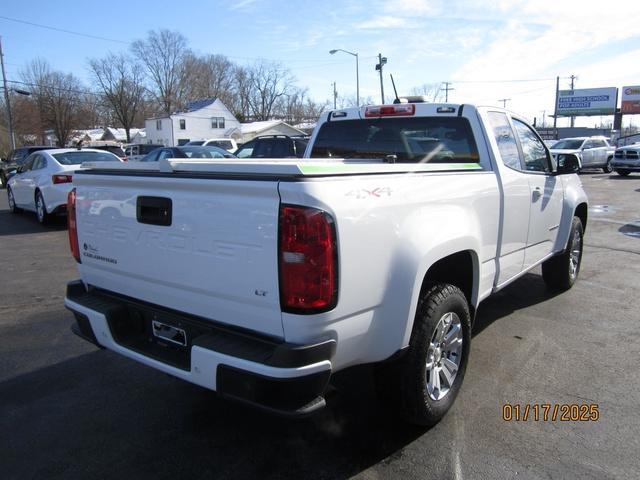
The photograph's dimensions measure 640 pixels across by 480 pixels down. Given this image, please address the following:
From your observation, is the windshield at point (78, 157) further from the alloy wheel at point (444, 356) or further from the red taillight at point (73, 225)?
the alloy wheel at point (444, 356)

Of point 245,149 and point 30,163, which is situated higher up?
point 245,149

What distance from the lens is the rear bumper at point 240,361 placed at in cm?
221

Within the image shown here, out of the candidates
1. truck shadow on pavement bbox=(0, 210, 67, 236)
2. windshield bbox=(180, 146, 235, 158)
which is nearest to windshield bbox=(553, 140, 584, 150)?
windshield bbox=(180, 146, 235, 158)

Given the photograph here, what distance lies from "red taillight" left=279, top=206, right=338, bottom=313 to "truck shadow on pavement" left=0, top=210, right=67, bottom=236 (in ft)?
32.4

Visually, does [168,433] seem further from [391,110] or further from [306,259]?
[391,110]

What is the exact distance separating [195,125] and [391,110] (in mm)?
66419

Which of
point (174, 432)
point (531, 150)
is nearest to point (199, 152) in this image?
point (531, 150)

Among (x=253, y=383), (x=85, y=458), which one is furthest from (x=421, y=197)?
(x=85, y=458)

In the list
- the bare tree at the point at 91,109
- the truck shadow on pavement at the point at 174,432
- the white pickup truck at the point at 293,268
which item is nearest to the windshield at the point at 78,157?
the truck shadow on pavement at the point at 174,432

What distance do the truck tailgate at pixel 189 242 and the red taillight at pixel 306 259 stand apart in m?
0.05

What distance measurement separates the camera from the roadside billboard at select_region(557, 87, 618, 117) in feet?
209

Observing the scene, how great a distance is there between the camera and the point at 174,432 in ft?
10.2
